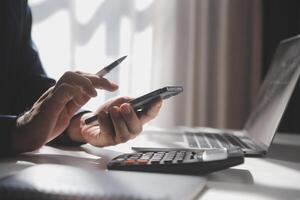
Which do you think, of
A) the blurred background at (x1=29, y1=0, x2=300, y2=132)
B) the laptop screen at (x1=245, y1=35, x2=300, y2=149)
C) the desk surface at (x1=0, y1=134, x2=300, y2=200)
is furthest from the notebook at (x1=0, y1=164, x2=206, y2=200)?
the blurred background at (x1=29, y1=0, x2=300, y2=132)

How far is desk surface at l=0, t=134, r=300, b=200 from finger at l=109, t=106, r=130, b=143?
3 cm

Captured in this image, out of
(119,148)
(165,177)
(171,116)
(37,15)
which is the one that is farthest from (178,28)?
(165,177)

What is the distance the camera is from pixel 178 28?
1.73 metres

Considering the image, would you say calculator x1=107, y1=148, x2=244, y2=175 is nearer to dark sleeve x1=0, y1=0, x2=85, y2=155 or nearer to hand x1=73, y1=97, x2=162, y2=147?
hand x1=73, y1=97, x2=162, y2=147

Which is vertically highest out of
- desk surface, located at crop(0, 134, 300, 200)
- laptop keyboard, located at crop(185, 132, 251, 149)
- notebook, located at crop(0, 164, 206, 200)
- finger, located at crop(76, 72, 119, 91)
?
finger, located at crop(76, 72, 119, 91)

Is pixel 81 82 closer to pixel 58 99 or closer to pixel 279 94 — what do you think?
pixel 58 99

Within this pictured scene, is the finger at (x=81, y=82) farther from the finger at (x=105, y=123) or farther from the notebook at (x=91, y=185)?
the notebook at (x=91, y=185)

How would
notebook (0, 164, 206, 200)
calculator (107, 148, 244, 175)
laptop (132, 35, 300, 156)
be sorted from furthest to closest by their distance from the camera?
laptop (132, 35, 300, 156), calculator (107, 148, 244, 175), notebook (0, 164, 206, 200)

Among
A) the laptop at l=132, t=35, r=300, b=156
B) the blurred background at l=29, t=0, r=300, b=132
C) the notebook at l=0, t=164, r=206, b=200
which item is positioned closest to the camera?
the notebook at l=0, t=164, r=206, b=200

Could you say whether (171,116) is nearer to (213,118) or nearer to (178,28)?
(213,118)

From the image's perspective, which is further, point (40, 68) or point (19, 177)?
point (40, 68)

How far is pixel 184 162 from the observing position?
52cm

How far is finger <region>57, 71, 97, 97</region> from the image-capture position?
26.2 inches

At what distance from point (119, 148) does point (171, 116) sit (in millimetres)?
914
